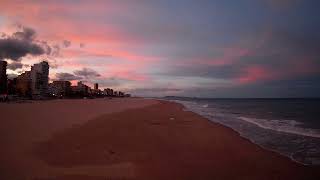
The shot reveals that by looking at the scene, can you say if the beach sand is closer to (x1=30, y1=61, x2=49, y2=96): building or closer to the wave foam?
the wave foam

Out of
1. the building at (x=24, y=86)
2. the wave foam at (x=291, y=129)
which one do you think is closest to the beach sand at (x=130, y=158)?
the wave foam at (x=291, y=129)

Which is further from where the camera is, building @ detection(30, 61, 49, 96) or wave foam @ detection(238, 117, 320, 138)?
building @ detection(30, 61, 49, 96)

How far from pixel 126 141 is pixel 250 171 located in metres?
6.33

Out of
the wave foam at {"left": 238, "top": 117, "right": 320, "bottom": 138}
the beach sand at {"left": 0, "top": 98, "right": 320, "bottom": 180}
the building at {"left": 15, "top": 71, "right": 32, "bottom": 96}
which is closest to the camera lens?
the beach sand at {"left": 0, "top": 98, "right": 320, "bottom": 180}

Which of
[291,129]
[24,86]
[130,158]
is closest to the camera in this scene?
[130,158]

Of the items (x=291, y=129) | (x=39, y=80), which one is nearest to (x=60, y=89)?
(x=39, y=80)

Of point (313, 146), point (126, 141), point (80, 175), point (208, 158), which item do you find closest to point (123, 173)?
point (80, 175)

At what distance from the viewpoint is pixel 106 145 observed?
43.0 feet

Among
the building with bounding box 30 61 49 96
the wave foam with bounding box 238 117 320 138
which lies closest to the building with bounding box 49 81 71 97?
the building with bounding box 30 61 49 96

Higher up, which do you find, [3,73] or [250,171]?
[3,73]

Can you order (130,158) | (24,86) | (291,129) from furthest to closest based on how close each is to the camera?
1. (24,86)
2. (291,129)
3. (130,158)

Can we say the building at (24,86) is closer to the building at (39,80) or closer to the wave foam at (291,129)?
the building at (39,80)

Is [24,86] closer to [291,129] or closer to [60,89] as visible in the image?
[60,89]

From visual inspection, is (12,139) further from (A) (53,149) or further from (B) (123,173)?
(B) (123,173)
